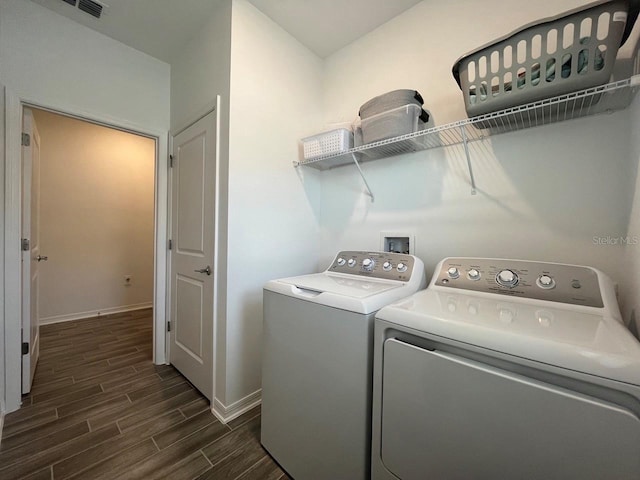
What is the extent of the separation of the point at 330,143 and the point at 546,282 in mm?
1295

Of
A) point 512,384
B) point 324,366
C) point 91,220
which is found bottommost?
point 324,366

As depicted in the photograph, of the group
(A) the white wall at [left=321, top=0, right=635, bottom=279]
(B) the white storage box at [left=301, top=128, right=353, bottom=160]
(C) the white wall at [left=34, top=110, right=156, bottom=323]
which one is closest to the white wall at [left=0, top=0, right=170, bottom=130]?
(C) the white wall at [left=34, top=110, right=156, bottom=323]

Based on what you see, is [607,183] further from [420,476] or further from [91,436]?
[91,436]

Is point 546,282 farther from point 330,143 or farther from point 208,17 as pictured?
point 208,17

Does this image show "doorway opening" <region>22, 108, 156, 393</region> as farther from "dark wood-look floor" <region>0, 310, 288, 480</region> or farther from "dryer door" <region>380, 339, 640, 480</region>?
"dryer door" <region>380, 339, 640, 480</region>

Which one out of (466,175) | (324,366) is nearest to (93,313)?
(324,366)

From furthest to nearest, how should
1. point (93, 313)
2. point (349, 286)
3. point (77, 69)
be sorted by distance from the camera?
point (93, 313)
point (77, 69)
point (349, 286)

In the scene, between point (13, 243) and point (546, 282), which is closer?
point (546, 282)

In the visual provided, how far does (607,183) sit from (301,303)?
4.41 ft

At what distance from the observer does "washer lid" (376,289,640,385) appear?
20.6 inches

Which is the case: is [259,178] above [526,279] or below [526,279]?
above

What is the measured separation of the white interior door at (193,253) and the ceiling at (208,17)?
68cm

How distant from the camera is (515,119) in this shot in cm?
113

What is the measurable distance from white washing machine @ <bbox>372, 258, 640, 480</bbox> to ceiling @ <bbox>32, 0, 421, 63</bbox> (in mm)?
1778
